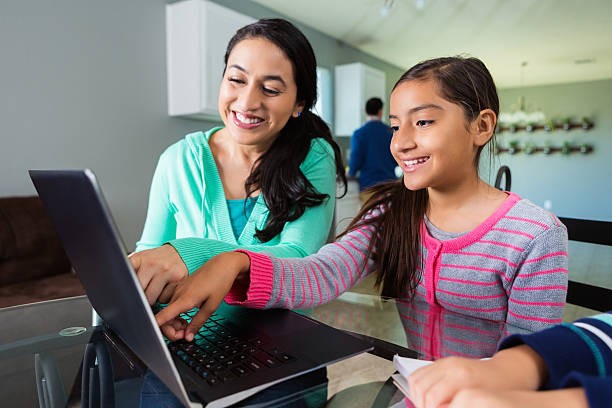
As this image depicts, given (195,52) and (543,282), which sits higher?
(195,52)

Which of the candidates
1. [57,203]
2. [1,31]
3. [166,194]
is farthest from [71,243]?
[1,31]

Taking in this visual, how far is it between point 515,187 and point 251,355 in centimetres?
878

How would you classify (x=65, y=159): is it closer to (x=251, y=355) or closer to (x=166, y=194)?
(x=166, y=194)

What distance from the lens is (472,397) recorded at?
1.06 feet

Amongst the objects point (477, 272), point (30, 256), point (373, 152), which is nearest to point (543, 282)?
point (477, 272)

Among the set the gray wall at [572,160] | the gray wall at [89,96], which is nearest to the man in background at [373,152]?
the gray wall at [89,96]

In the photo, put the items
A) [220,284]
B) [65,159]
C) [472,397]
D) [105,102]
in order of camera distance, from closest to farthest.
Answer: [472,397] → [220,284] → [65,159] → [105,102]

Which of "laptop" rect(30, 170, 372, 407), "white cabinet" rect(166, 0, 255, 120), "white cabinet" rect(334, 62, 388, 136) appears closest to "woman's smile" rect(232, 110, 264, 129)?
"laptop" rect(30, 170, 372, 407)

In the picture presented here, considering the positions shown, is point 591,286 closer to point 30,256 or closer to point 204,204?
point 204,204

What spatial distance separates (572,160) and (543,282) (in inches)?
320

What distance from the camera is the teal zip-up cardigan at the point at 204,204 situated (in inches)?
44.9

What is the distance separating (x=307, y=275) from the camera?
820mm

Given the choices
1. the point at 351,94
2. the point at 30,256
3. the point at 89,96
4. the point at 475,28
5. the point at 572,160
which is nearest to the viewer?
the point at 30,256

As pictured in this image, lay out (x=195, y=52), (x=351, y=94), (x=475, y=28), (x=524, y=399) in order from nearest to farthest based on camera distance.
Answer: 1. (x=524, y=399)
2. (x=195, y=52)
3. (x=475, y=28)
4. (x=351, y=94)
